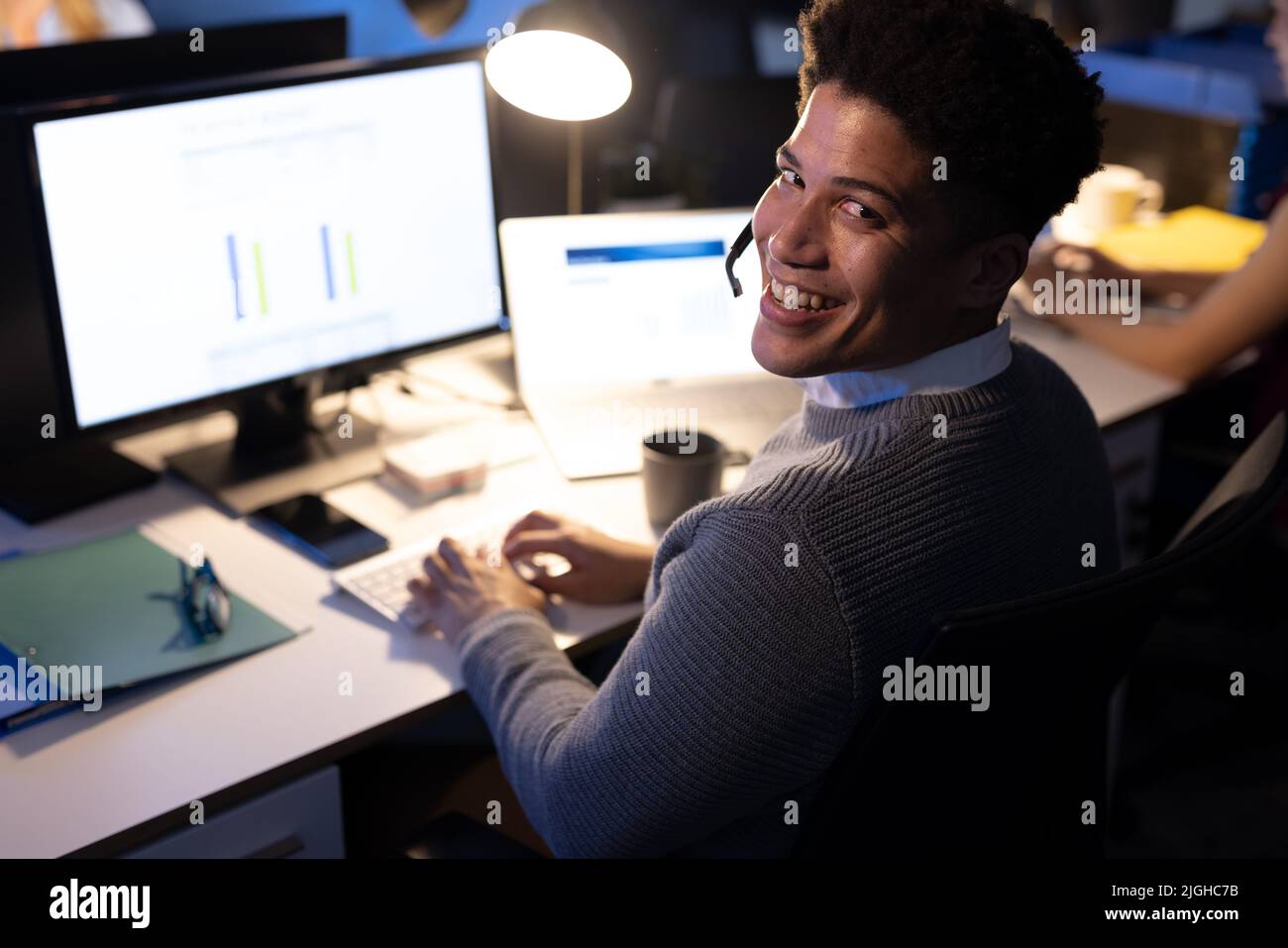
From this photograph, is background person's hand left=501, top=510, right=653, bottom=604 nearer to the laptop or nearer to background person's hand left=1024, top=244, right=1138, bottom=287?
the laptop

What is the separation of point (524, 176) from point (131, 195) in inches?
29.8

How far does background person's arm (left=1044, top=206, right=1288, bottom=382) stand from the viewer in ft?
6.63

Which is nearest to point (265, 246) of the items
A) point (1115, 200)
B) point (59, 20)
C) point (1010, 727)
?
point (1010, 727)

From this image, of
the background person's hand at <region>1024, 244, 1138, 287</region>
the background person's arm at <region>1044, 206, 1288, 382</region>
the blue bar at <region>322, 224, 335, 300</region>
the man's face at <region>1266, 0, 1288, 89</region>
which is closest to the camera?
the blue bar at <region>322, 224, 335, 300</region>

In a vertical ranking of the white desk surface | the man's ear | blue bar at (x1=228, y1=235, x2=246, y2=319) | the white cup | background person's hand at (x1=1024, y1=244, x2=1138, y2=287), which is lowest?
the white desk surface

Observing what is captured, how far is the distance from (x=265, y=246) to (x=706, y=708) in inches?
34.7

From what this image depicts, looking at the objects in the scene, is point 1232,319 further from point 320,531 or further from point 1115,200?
point 320,531

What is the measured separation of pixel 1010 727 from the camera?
101 cm

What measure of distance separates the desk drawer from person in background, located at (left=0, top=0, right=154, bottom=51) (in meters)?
2.63

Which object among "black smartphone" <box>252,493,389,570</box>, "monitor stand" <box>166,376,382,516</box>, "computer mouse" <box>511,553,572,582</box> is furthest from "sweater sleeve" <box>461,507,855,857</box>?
"monitor stand" <box>166,376,382,516</box>

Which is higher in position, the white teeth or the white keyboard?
the white teeth

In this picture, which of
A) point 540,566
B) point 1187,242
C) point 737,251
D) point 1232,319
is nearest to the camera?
point 737,251
